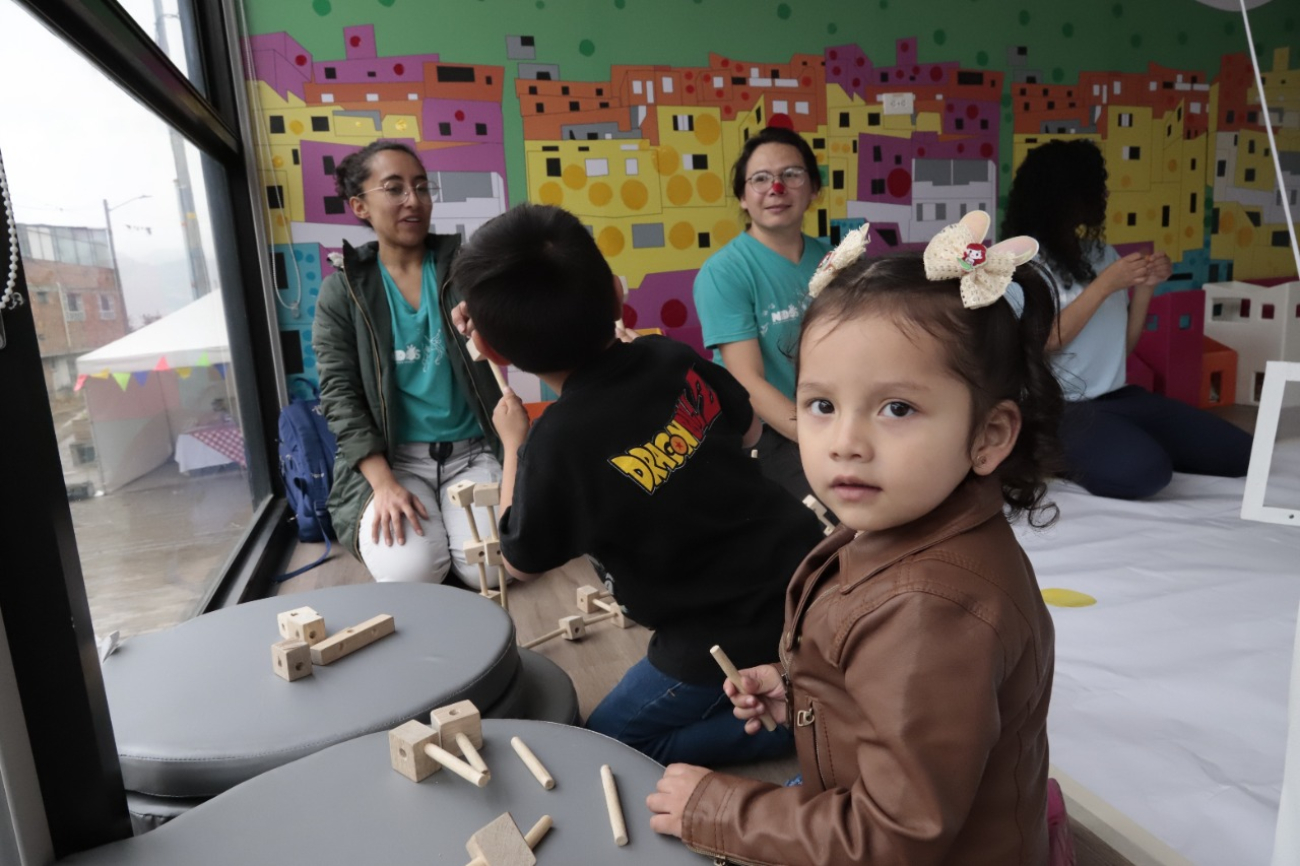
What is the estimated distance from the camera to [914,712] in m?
0.56

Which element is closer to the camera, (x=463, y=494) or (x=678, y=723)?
(x=678, y=723)

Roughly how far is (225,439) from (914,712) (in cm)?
205

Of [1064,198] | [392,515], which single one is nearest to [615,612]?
[392,515]

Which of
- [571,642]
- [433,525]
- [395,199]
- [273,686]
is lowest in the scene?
[571,642]

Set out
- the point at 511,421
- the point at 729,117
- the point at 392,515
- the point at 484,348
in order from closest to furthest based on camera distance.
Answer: the point at 484,348 < the point at 511,421 < the point at 392,515 < the point at 729,117

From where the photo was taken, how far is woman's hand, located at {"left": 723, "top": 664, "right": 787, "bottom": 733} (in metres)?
0.81

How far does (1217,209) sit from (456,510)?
127 inches

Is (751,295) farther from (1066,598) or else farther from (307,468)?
(307,468)

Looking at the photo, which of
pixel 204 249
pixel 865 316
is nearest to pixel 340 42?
pixel 204 249

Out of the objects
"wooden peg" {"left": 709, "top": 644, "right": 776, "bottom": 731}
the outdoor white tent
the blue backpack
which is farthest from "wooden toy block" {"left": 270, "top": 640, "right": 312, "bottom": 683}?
the blue backpack

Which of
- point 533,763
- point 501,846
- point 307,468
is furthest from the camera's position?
point 307,468

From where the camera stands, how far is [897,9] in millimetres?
2953

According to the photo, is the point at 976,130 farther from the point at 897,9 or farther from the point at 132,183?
the point at 132,183

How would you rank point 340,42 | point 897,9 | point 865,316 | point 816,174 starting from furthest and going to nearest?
point 897,9 → point 340,42 → point 816,174 → point 865,316
